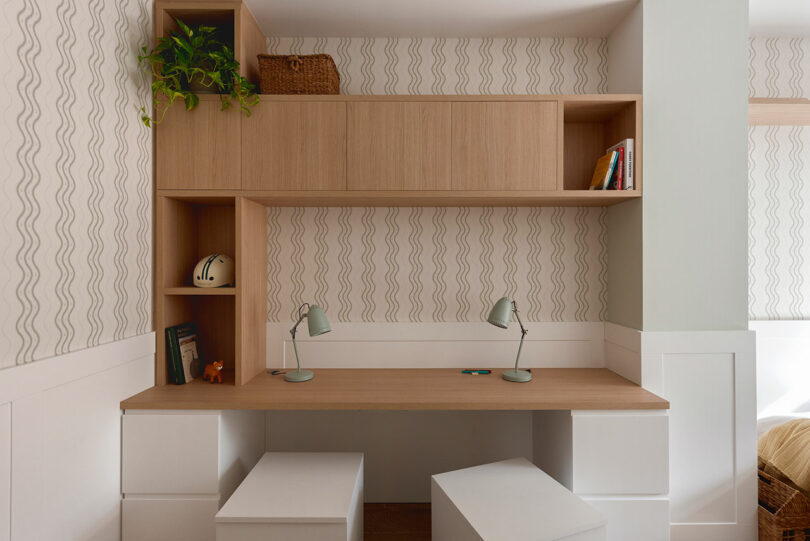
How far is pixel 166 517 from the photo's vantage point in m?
1.69

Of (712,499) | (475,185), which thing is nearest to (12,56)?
(475,185)

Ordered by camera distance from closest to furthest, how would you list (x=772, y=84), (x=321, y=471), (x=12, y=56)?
(x=12, y=56), (x=321, y=471), (x=772, y=84)

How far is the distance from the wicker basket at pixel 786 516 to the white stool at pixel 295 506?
1646 mm

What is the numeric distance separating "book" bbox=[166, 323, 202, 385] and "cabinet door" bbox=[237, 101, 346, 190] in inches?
28.3

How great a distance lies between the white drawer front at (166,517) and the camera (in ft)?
5.55

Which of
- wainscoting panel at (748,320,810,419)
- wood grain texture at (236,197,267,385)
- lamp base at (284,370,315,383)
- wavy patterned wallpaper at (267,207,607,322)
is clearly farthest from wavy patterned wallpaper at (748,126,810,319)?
wood grain texture at (236,197,267,385)

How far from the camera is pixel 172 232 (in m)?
2.03

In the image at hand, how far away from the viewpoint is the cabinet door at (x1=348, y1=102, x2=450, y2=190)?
1955 mm

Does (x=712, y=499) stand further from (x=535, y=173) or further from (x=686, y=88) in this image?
(x=686, y=88)

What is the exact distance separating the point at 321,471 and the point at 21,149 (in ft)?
4.56

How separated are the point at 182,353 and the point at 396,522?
1.25 meters

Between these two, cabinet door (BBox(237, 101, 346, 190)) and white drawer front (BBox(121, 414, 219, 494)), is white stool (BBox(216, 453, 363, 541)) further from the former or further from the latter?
cabinet door (BBox(237, 101, 346, 190))

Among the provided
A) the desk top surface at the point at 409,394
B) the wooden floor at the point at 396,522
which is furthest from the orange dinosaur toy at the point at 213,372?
the wooden floor at the point at 396,522

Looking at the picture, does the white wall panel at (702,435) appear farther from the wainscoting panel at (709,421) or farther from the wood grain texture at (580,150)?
the wood grain texture at (580,150)
